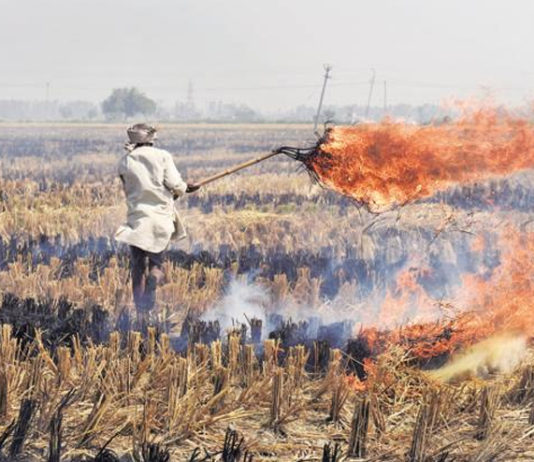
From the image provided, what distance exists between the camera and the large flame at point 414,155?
6270mm

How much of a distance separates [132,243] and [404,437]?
10.6 feet

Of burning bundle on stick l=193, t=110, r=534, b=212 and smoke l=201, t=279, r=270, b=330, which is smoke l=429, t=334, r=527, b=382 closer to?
burning bundle on stick l=193, t=110, r=534, b=212

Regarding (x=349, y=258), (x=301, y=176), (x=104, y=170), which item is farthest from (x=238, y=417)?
(x=104, y=170)

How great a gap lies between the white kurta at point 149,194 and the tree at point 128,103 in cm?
9460

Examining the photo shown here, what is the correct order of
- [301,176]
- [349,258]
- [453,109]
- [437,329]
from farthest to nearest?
[301,176], [349,258], [453,109], [437,329]

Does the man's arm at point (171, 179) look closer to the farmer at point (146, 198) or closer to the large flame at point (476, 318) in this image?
the farmer at point (146, 198)

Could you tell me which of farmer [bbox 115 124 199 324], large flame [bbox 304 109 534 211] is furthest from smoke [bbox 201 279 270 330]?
large flame [bbox 304 109 534 211]

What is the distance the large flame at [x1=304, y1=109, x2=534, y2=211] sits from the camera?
627cm

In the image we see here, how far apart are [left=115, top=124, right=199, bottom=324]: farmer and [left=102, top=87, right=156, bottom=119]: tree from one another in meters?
94.6

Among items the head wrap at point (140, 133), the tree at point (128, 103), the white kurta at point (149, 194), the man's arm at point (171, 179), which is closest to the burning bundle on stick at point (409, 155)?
the man's arm at point (171, 179)

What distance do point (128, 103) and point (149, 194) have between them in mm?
96235

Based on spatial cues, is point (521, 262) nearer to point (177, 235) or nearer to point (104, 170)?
point (177, 235)

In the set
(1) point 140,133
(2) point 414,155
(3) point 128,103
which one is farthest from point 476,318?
(3) point 128,103

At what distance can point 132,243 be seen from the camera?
6531mm
